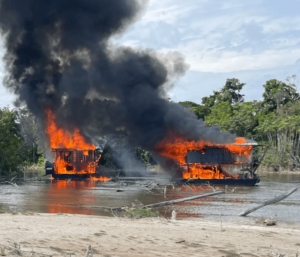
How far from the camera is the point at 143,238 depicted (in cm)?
1355

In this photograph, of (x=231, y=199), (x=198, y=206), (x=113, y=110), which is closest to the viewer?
(x=198, y=206)

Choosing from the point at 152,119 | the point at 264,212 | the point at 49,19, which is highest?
the point at 49,19

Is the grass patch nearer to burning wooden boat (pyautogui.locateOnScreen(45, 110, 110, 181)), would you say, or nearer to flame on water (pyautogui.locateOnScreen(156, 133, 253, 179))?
flame on water (pyautogui.locateOnScreen(156, 133, 253, 179))

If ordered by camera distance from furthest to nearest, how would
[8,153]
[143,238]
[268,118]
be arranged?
[268,118] → [8,153] → [143,238]

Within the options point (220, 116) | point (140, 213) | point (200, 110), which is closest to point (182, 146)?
point (140, 213)

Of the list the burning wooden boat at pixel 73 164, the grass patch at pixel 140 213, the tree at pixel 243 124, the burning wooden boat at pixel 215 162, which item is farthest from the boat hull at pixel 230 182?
the tree at pixel 243 124

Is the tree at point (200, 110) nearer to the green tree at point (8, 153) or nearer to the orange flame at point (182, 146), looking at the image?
the orange flame at point (182, 146)

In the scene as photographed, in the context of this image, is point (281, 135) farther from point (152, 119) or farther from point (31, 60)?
point (31, 60)

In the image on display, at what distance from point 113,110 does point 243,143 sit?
57.1 ft

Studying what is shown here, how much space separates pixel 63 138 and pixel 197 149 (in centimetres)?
1803

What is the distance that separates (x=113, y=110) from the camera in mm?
55812

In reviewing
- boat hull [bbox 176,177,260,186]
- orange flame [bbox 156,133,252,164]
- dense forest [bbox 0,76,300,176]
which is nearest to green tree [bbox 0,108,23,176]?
dense forest [bbox 0,76,300,176]

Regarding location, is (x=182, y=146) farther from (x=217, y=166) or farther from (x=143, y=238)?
(x=143, y=238)

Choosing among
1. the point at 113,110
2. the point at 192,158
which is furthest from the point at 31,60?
the point at 192,158
